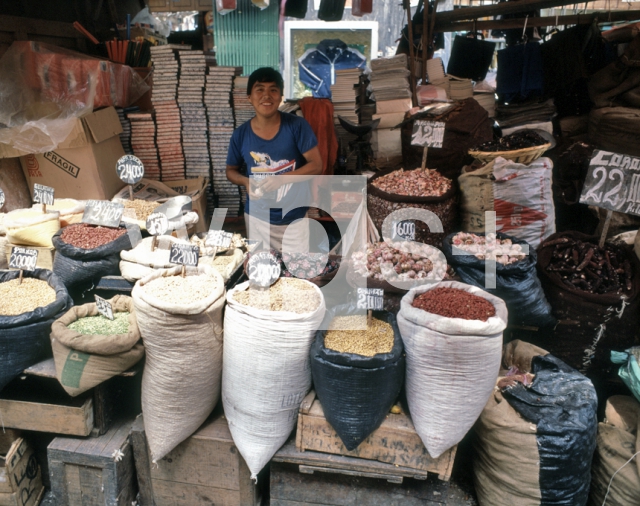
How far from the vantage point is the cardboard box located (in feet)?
10.2

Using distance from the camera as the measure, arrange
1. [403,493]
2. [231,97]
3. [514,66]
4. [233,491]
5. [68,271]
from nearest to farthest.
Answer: [403,493], [233,491], [68,271], [231,97], [514,66]

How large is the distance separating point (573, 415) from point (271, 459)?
3.81ft

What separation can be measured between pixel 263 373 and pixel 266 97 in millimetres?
1611

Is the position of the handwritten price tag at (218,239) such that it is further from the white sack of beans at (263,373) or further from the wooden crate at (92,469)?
the wooden crate at (92,469)

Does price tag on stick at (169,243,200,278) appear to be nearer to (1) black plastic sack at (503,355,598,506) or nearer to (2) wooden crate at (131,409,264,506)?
(2) wooden crate at (131,409,264,506)

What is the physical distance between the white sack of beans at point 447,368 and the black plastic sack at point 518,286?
409 mm

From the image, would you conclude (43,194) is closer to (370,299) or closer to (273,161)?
(273,161)

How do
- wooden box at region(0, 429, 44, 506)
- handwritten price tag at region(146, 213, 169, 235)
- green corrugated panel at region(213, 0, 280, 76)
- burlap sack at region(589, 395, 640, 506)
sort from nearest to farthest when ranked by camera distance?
burlap sack at region(589, 395, 640, 506) → wooden box at region(0, 429, 44, 506) → handwritten price tag at region(146, 213, 169, 235) → green corrugated panel at region(213, 0, 280, 76)

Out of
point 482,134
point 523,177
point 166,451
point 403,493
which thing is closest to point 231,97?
point 482,134

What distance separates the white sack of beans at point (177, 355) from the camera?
1.80 metres

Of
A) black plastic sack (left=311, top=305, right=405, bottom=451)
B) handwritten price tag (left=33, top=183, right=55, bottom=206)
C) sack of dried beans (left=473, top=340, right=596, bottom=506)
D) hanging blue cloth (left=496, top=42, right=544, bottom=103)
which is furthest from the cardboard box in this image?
hanging blue cloth (left=496, top=42, right=544, bottom=103)

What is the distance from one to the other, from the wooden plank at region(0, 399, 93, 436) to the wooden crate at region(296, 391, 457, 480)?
2.90 feet

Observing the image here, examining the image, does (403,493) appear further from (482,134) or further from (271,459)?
(482,134)

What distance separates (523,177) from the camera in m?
2.76
